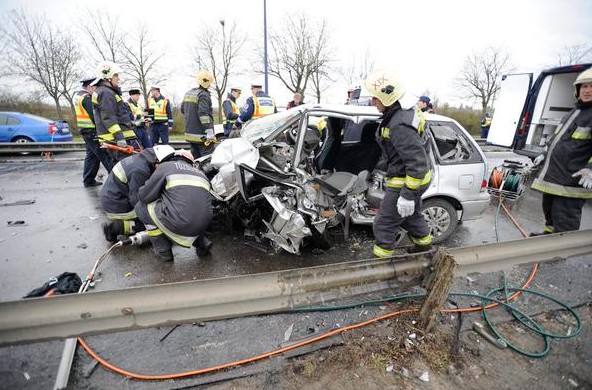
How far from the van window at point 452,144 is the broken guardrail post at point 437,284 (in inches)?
79.5

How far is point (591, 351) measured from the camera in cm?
222

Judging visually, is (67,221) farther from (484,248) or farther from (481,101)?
(481,101)

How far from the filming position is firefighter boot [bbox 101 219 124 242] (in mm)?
3545

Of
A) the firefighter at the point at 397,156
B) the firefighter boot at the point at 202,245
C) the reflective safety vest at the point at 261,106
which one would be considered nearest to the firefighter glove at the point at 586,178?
the firefighter at the point at 397,156

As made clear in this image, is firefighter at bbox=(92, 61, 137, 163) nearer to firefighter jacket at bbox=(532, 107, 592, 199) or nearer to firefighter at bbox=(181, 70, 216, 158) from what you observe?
firefighter at bbox=(181, 70, 216, 158)

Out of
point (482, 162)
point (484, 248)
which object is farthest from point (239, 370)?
point (482, 162)

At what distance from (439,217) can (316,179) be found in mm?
1632

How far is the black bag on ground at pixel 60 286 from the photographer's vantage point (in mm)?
2399

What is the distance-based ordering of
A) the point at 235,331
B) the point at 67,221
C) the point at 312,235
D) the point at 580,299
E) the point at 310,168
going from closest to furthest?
the point at 235,331
the point at 580,299
the point at 312,235
the point at 310,168
the point at 67,221

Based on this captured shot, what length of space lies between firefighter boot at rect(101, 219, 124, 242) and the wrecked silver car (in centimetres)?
109

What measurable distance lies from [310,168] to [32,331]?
2.69 metres

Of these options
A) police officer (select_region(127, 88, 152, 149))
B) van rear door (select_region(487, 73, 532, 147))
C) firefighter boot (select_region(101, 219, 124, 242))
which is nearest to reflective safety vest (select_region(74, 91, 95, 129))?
police officer (select_region(127, 88, 152, 149))

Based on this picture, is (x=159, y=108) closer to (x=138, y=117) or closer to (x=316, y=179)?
(x=138, y=117)

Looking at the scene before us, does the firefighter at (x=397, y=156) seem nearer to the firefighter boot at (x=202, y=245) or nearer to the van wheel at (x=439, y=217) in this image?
the van wheel at (x=439, y=217)
